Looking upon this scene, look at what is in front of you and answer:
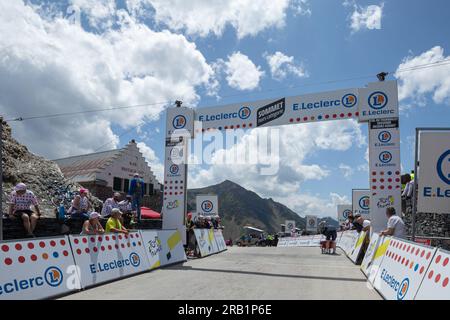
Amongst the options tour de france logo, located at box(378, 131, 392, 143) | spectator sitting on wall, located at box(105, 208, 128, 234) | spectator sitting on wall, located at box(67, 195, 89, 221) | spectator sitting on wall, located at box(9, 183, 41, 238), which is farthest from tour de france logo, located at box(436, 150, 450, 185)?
spectator sitting on wall, located at box(67, 195, 89, 221)

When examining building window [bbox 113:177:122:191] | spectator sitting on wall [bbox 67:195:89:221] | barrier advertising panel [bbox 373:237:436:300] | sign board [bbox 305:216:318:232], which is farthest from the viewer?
sign board [bbox 305:216:318:232]

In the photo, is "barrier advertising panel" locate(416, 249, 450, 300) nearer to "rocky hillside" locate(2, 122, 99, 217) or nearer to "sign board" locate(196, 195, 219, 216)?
"rocky hillside" locate(2, 122, 99, 217)

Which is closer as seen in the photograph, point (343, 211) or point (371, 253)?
point (371, 253)

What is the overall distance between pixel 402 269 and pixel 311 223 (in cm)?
3615

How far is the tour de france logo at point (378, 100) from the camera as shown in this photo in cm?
1086

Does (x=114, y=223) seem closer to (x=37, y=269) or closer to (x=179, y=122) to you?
(x=37, y=269)

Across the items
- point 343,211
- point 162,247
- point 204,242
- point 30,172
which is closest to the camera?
point 162,247

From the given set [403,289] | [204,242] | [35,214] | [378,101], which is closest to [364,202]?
[204,242]

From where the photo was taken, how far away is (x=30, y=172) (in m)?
16.5

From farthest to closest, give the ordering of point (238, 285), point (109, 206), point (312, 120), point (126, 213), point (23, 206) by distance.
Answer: point (126, 213) < point (109, 206) < point (312, 120) < point (23, 206) < point (238, 285)

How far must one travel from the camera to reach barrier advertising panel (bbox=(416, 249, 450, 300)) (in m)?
4.41
